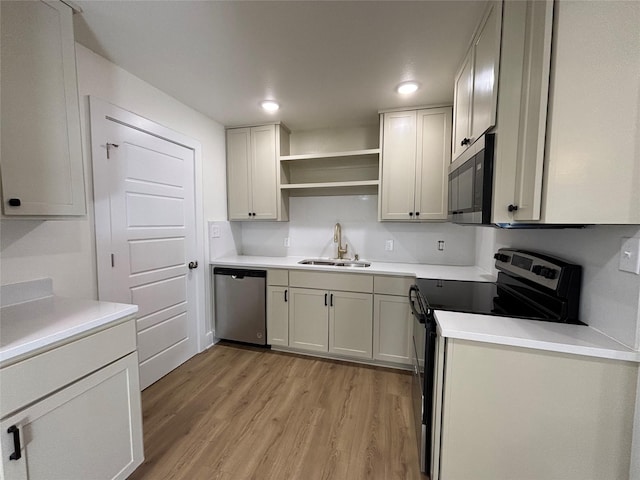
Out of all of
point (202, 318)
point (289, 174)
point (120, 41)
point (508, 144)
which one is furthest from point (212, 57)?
point (202, 318)

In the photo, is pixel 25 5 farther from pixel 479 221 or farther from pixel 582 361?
pixel 582 361

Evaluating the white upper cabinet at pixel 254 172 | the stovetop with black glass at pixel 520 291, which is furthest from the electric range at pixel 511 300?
the white upper cabinet at pixel 254 172

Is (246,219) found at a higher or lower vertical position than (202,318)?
higher

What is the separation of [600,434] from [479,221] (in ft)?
2.98

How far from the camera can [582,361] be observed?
3.27 feet

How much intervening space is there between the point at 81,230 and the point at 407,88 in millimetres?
2487

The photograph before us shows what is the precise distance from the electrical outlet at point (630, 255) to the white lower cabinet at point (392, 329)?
1.46m

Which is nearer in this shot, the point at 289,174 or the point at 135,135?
the point at 135,135

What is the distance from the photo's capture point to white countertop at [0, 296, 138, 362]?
3.05 feet

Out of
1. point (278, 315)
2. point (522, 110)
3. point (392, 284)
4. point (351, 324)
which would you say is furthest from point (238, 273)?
point (522, 110)

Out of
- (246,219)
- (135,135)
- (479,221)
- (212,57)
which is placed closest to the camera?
(479,221)

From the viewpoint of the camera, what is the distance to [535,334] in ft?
3.56

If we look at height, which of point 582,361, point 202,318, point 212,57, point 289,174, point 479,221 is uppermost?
point 212,57

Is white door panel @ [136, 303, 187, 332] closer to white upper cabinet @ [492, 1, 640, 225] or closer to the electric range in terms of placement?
the electric range
